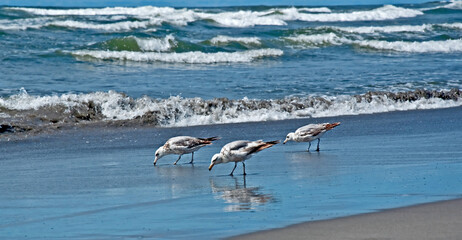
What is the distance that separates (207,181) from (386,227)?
9.26 ft

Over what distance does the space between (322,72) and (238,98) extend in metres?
4.78

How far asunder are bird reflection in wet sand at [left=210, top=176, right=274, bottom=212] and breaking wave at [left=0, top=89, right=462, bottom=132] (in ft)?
16.8

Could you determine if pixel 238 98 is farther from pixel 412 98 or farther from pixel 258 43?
pixel 258 43

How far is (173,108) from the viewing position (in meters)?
12.7

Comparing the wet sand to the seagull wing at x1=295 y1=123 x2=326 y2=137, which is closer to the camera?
the wet sand

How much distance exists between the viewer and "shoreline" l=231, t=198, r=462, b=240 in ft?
16.4

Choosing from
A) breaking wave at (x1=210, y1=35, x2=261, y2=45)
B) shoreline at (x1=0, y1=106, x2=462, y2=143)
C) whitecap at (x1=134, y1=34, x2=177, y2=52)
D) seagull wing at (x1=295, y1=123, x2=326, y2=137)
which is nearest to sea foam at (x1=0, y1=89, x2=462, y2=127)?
shoreline at (x1=0, y1=106, x2=462, y2=143)

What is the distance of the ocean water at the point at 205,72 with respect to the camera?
42.5 feet

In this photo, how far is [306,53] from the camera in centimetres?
2355

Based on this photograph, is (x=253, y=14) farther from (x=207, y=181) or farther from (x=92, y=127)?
(x=207, y=181)

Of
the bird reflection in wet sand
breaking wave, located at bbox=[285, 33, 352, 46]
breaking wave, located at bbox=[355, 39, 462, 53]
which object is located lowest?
the bird reflection in wet sand

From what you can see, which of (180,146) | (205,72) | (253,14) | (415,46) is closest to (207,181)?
(180,146)

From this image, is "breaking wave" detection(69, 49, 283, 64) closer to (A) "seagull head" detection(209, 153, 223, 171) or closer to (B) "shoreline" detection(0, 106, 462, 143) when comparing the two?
(B) "shoreline" detection(0, 106, 462, 143)

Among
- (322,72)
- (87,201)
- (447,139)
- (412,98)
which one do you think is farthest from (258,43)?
(87,201)
